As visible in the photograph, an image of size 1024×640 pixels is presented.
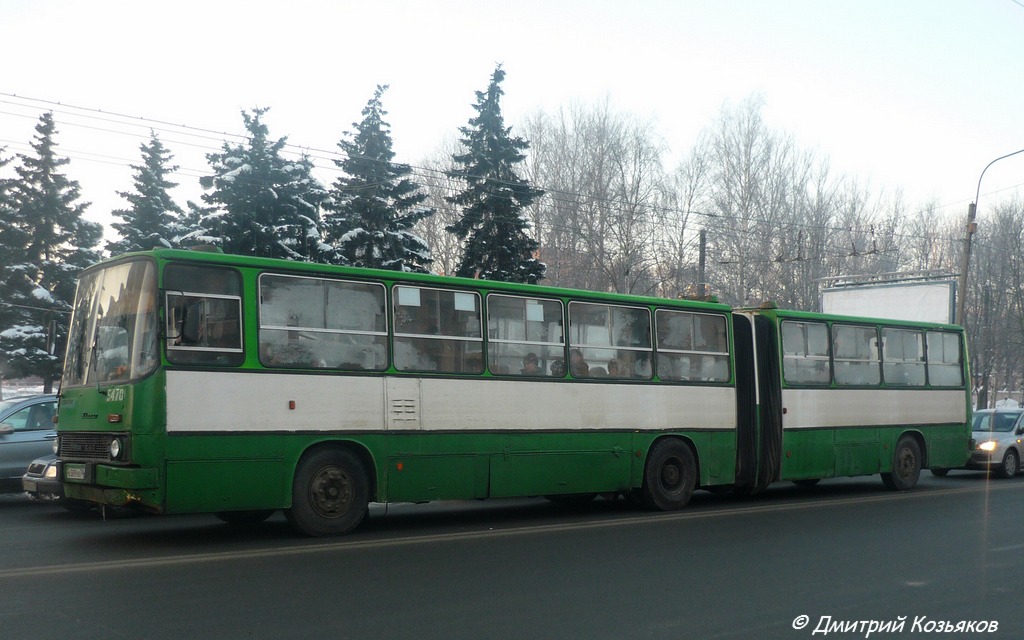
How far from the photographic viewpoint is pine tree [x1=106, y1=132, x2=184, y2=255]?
1641 inches

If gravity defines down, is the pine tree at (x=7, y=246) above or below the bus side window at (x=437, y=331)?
above

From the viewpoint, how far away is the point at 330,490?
1114 centimetres

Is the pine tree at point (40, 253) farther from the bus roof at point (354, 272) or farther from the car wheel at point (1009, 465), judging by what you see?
the car wheel at point (1009, 465)

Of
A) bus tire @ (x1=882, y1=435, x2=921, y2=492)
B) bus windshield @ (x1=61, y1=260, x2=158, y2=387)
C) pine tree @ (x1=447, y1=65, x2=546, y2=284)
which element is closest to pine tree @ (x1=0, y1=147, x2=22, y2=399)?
pine tree @ (x1=447, y1=65, x2=546, y2=284)

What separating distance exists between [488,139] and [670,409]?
78.3 feet

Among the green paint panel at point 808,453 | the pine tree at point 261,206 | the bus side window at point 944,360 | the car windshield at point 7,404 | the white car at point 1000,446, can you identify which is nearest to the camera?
the car windshield at point 7,404

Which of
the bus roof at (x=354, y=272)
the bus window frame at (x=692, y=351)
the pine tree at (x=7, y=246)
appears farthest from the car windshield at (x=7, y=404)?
the pine tree at (x=7, y=246)

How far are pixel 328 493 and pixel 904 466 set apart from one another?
40.3ft

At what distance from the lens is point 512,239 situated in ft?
119

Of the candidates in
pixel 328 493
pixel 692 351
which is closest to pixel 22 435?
pixel 328 493

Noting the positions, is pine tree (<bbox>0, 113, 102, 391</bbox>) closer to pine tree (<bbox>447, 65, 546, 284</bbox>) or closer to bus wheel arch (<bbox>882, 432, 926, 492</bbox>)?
pine tree (<bbox>447, 65, 546, 284</bbox>)

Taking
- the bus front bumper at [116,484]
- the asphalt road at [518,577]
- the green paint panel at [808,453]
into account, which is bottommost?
the asphalt road at [518,577]

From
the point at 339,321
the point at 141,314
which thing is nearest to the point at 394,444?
the point at 339,321

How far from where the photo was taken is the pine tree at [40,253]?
4044 centimetres
